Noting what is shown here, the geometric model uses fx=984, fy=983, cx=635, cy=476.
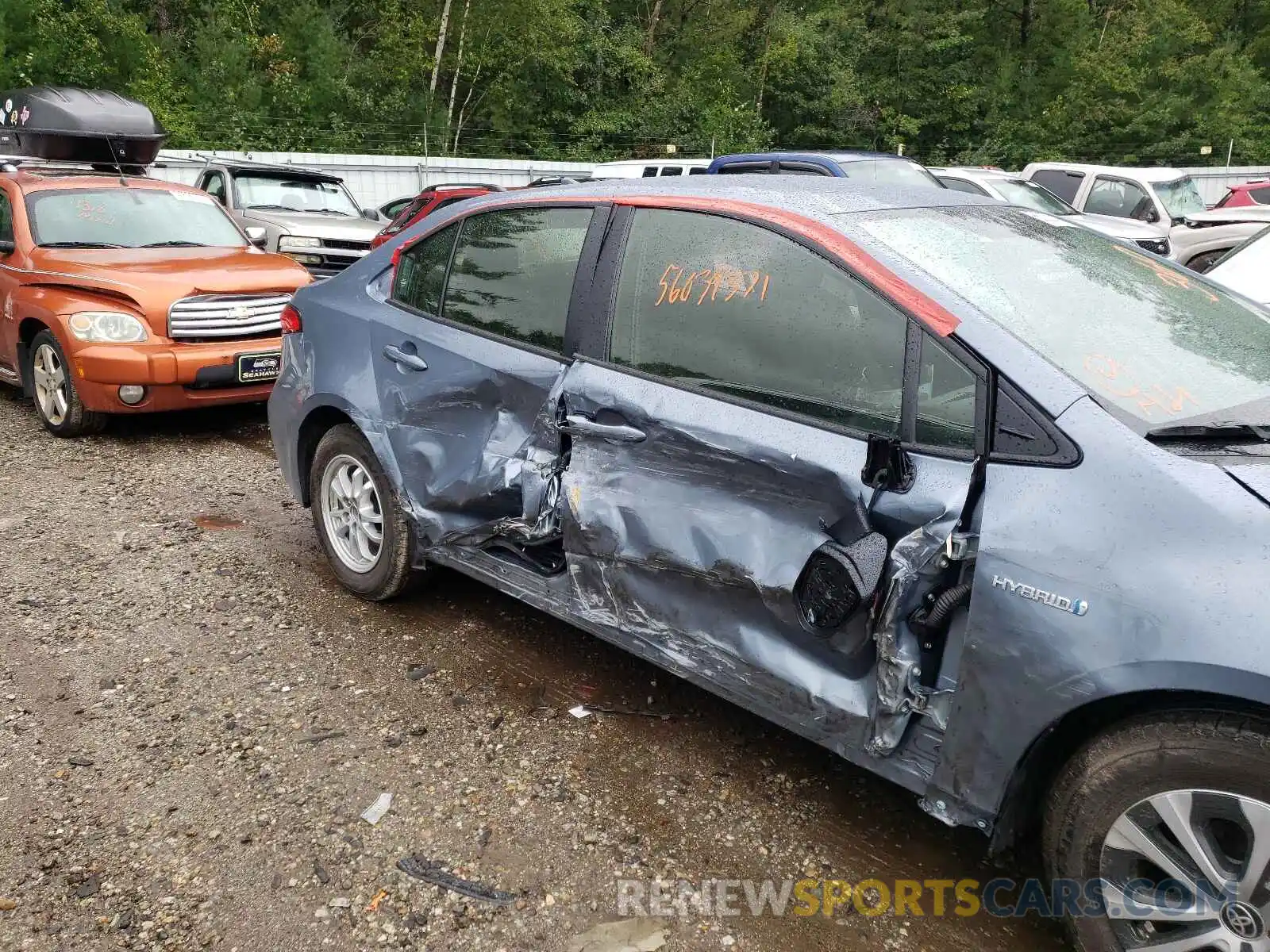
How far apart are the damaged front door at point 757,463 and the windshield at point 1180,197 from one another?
43.9ft

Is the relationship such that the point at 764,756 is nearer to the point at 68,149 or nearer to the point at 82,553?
the point at 82,553

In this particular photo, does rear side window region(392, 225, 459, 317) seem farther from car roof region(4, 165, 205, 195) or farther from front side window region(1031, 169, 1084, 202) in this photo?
front side window region(1031, 169, 1084, 202)

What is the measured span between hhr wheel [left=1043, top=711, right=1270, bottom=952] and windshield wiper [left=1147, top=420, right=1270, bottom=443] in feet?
2.00

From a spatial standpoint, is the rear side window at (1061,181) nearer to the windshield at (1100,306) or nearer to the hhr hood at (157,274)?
the hhr hood at (157,274)

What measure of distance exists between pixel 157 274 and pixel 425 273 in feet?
11.2

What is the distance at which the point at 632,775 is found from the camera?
307cm

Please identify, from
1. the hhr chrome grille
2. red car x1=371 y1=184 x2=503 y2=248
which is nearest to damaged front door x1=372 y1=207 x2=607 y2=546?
the hhr chrome grille

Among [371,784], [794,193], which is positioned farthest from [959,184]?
[371,784]

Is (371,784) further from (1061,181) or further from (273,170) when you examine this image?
(1061,181)

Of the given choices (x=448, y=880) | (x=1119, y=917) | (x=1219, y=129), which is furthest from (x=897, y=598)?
(x=1219, y=129)

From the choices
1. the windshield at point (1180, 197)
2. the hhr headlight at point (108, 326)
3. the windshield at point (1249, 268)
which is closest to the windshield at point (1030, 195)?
the windshield at point (1180, 197)

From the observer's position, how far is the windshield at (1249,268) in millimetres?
5571

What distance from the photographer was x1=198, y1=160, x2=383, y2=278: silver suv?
1137 cm

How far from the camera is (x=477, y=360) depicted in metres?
3.46
